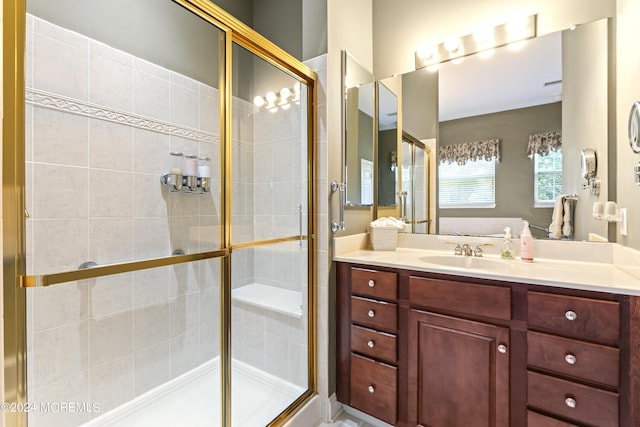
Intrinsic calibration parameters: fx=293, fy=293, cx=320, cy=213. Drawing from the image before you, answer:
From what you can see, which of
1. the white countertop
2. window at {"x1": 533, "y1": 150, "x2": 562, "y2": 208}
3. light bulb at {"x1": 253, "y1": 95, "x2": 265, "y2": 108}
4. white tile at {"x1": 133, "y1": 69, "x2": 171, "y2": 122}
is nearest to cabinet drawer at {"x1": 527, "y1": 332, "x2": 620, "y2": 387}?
the white countertop

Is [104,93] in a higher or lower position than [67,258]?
higher

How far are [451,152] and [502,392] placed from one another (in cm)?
134

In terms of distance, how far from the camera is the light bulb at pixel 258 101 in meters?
1.84

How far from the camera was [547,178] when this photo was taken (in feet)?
5.37

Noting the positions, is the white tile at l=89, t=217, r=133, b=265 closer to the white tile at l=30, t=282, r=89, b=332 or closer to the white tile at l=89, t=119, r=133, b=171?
the white tile at l=30, t=282, r=89, b=332

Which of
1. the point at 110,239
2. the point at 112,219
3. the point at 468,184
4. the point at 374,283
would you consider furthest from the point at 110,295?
the point at 468,184

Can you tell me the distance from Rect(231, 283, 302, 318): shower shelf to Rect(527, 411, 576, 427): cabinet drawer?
3.85 ft

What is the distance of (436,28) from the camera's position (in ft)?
6.53

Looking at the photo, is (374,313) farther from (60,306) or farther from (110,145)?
(110,145)

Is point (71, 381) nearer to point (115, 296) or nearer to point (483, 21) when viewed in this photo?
point (115, 296)

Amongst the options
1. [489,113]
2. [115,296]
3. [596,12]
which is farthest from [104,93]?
[596,12]

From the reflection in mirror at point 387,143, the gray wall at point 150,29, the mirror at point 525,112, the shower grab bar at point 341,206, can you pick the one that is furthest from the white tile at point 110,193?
the mirror at point 525,112

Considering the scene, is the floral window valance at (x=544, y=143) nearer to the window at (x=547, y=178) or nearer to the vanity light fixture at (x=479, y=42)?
the window at (x=547, y=178)

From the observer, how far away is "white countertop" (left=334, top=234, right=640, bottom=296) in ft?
3.57
